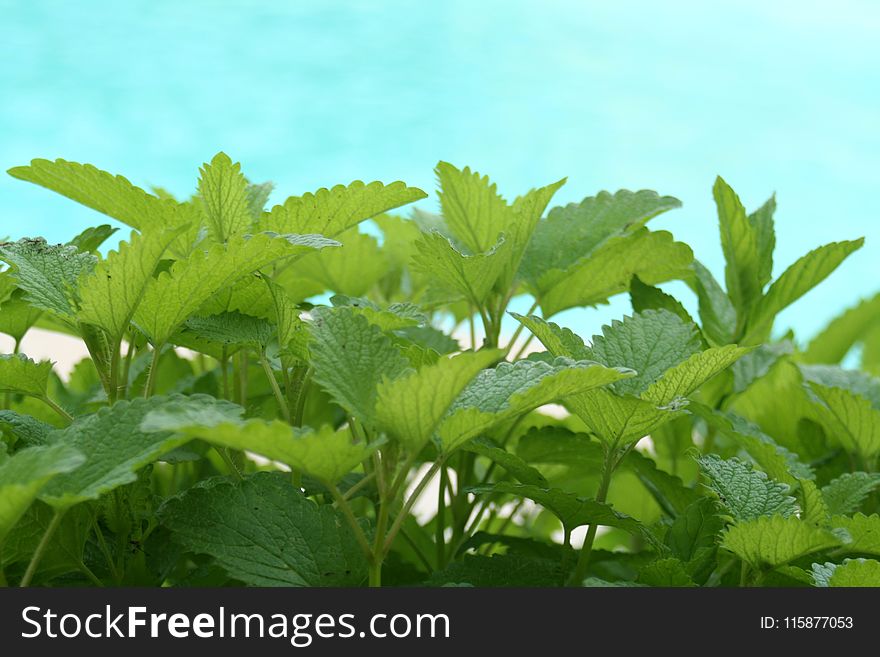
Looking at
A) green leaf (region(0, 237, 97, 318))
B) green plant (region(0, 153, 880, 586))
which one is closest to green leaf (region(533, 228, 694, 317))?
green plant (region(0, 153, 880, 586))

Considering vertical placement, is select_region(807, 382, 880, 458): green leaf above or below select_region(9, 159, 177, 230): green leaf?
below

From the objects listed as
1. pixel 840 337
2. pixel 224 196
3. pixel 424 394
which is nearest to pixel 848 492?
pixel 424 394

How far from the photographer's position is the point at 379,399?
0.53 metres

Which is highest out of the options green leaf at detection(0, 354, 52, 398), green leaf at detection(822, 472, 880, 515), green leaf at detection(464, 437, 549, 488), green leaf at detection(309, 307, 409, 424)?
green leaf at detection(0, 354, 52, 398)

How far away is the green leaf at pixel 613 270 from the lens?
802 millimetres

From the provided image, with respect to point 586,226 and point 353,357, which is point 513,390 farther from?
point 586,226

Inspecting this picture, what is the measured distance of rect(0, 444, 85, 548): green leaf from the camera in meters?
0.45

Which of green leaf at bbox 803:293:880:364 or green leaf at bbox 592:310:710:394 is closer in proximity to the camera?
green leaf at bbox 592:310:710:394

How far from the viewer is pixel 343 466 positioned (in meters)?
0.52

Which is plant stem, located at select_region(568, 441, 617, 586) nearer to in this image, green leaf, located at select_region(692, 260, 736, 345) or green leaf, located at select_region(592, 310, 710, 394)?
green leaf, located at select_region(592, 310, 710, 394)

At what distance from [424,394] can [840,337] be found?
37.8 inches

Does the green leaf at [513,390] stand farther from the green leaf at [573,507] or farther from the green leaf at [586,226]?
the green leaf at [586,226]

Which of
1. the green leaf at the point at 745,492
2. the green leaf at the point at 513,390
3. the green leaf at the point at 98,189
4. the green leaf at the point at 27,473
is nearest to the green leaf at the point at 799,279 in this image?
the green leaf at the point at 745,492

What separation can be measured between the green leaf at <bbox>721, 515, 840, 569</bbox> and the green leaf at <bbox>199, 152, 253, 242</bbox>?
38 centimetres
